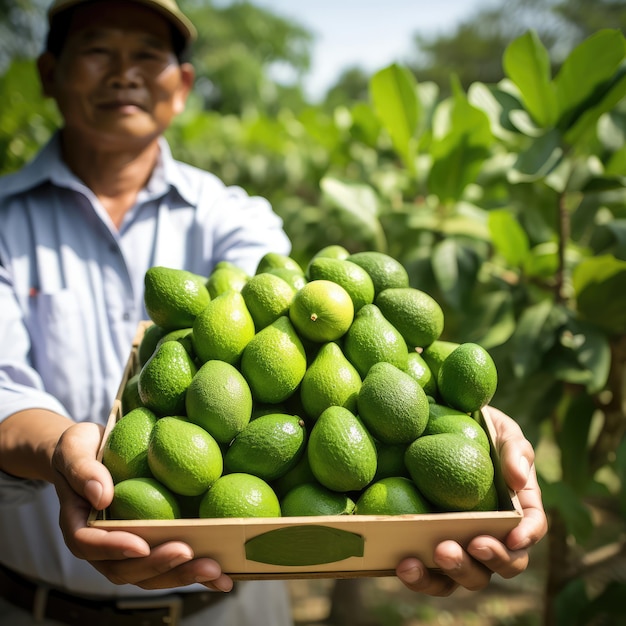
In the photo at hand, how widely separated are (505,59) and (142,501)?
144cm

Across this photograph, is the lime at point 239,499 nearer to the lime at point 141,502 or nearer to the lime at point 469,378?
the lime at point 141,502

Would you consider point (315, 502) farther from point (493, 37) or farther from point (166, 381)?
point (493, 37)

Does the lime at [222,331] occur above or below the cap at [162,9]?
below

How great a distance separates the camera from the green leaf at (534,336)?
175cm

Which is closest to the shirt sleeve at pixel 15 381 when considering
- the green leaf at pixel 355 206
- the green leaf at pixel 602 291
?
the green leaf at pixel 355 206

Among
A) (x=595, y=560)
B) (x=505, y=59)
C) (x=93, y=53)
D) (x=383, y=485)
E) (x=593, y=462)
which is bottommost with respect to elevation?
(x=595, y=560)

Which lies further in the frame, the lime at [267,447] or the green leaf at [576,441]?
the green leaf at [576,441]

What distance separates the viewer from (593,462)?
2.08 metres

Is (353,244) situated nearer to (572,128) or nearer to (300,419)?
(572,128)

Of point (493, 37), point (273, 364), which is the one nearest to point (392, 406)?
point (273, 364)

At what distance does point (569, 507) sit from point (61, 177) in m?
1.72

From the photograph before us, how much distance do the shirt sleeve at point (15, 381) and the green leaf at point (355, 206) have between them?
99cm

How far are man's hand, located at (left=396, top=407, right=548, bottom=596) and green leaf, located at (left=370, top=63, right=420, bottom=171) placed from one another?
1.30 metres

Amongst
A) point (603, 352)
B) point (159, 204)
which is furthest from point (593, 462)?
point (159, 204)
